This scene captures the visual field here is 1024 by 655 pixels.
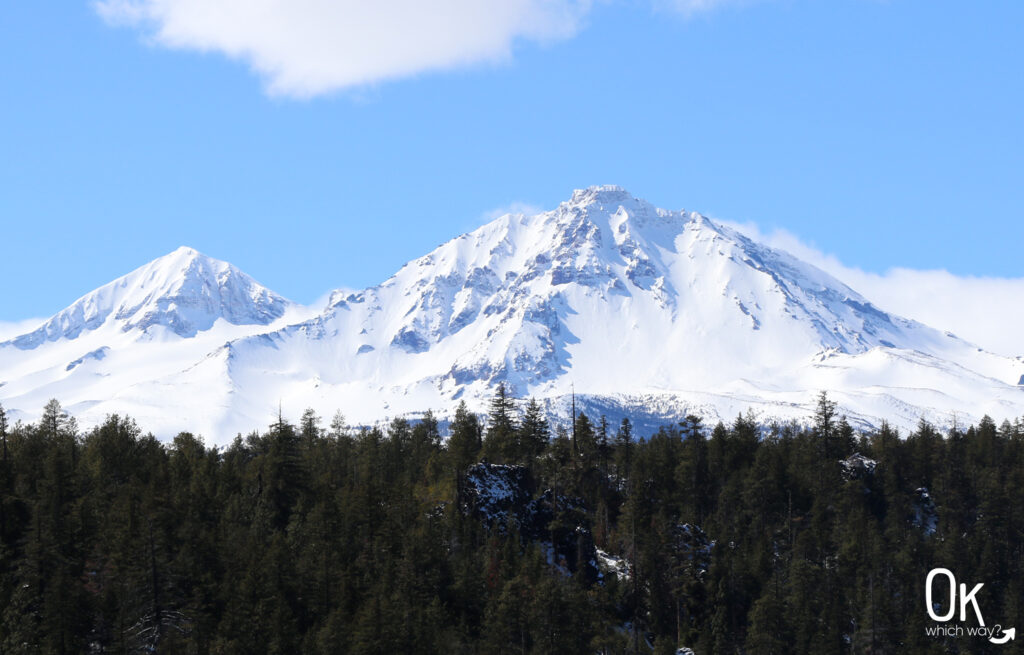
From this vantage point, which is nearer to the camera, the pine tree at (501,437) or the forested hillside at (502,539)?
the forested hillside at (502,539)

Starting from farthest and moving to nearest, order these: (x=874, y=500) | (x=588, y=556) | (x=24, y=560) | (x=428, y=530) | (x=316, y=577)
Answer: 1. (x=874, y=500)
2. (x=588, y=556)
3. (x=428, y=530)
4. (x=316, y=577)
5. (x=24, y=560)

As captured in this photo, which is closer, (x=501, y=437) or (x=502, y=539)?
(x=502, y=539)

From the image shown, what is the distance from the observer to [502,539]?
12075cm

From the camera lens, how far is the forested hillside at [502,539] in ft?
302

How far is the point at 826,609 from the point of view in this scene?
124 metres

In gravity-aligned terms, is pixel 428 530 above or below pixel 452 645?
above

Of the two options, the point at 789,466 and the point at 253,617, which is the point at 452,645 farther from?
the point at 789,466

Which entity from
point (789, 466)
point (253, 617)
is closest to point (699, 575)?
point (789, 466)

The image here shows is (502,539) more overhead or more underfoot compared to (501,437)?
more underfoot

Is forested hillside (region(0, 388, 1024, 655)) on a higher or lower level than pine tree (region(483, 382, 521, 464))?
lower

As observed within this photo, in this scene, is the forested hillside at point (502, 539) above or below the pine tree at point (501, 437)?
below

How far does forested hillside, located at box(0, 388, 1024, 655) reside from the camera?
302ft

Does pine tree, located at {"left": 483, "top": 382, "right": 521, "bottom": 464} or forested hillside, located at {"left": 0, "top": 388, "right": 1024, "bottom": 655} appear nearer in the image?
forested hillside, located at {"left": 0, "top": 388, "right": 1024, "bottom": 655}

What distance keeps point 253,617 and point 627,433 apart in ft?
238
